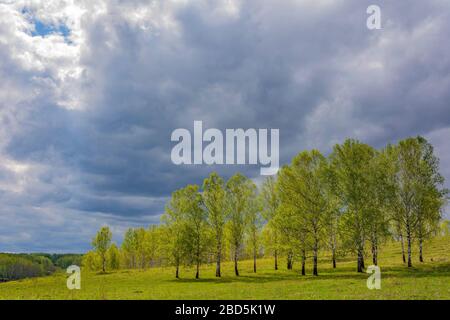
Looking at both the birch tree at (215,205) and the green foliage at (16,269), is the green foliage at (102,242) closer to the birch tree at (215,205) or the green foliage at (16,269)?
the birch tree at (215,205)

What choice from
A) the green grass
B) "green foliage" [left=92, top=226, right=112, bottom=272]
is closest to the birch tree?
the green grass

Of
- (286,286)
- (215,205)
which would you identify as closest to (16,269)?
(215,205)

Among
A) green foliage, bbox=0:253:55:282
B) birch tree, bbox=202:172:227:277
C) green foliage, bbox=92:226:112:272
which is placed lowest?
green foliage, bbox=0:253:55:282

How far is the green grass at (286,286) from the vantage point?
27962 millimetres

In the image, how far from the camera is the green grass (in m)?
28.0

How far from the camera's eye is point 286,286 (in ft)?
122

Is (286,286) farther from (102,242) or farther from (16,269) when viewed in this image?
(16,269)

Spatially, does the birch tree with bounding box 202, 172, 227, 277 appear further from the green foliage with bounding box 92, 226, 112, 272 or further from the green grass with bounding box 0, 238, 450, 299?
the green foliage with bounding box 92, 226, 112, 272

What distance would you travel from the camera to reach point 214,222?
69125mm

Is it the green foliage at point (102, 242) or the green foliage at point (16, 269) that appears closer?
the green foliage at point (102, 242)

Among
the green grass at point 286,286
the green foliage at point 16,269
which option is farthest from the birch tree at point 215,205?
the green foliage at point 16,269

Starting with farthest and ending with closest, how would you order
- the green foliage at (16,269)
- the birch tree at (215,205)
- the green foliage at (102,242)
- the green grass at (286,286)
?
the green foliage at (16,269) → the green foliage at (102,242) → the birch tree at (215,205) → the green grass at (286,286)

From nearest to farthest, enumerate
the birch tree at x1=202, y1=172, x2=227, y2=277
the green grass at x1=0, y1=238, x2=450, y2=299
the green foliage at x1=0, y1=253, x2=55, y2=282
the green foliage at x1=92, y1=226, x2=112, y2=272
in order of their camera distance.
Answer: the green grass at x1=0, y1=238, x2=450, y2=299
the birch tree at x1=202, y1=172, x2=227, y2=277
the green foliage at x1=92, y1=226, x2=112, y2=272
the green foliage at x1=0, y1=253, x2=55, y2=282
